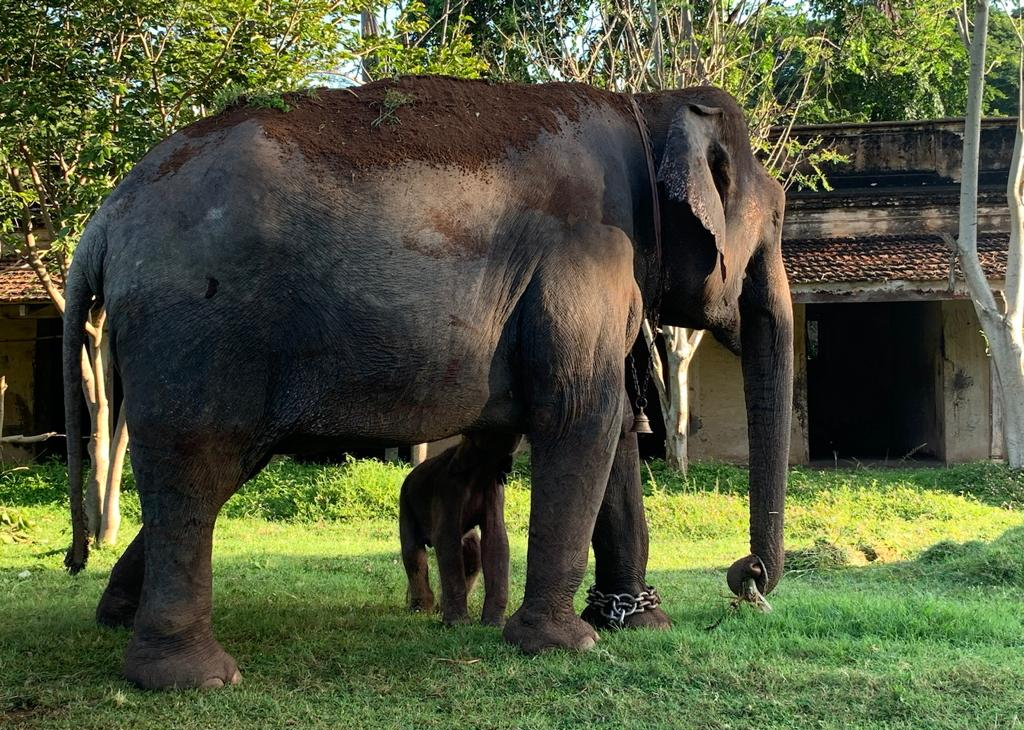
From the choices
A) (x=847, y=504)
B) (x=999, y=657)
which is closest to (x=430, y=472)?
(x=999, y=657)

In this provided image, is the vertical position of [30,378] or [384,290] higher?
[384,290]

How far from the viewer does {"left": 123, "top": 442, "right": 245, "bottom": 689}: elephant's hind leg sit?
433cm

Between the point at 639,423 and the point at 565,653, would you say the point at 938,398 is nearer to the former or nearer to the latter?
the point at 639,423

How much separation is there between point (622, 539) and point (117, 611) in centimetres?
245

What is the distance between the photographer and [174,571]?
437 cm

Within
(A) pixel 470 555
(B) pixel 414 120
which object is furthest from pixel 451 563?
(B) pixel 414 120

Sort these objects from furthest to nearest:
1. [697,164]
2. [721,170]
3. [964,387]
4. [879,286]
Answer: [964,387]
[879,286]
[721,170]
[697,164]

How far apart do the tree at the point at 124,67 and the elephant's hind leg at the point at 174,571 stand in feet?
11.6

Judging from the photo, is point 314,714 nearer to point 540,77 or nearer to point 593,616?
point 593,616

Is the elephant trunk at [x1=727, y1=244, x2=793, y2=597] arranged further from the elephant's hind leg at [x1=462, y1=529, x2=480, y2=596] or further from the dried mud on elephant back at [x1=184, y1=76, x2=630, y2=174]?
the elephant's hind leg at [x1=462, y1=529, x2=480, y2=596]

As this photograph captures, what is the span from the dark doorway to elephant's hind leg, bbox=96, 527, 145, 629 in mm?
13449

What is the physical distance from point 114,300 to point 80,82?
3.96 m

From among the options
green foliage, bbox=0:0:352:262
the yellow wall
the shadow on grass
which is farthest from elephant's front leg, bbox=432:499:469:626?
the yellow wall

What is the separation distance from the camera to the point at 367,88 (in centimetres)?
514
